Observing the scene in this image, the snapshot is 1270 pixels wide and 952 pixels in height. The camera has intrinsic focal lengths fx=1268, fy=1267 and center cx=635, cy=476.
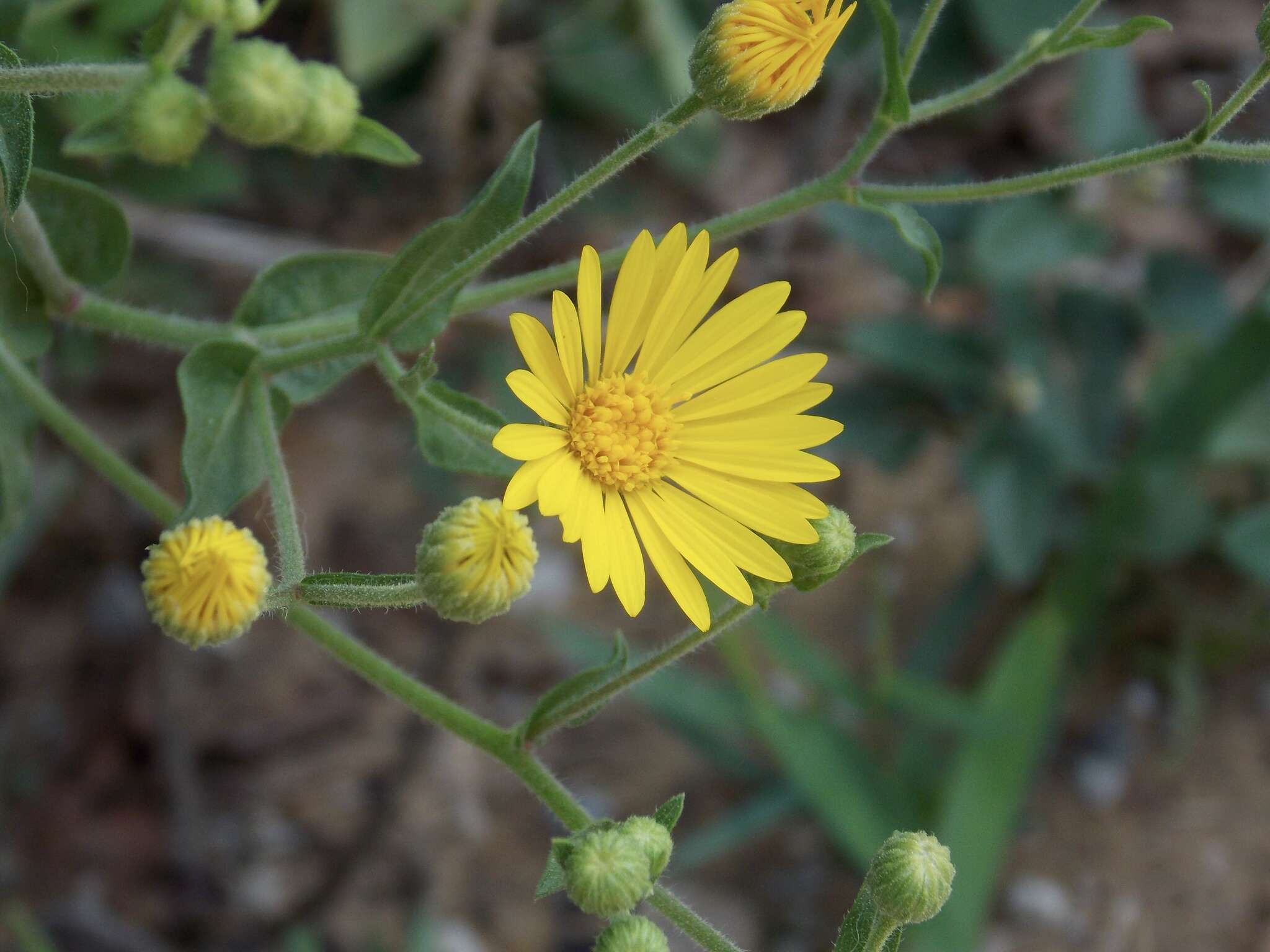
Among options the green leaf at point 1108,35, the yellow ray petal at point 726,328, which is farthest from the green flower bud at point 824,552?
the green leaf at point 1108,35

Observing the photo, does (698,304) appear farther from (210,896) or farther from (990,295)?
(210,896)

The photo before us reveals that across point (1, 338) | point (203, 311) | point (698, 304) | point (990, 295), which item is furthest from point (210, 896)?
point (990, 295)

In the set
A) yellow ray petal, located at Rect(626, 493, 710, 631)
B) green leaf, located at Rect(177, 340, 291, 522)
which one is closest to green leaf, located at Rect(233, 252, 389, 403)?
green leaf, located at Rect(177, 340, 291, 522)

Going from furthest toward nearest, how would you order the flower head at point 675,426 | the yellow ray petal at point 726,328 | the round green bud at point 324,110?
the round green bud at point 324,110
the yellow ray petal at point 726,328
the flower head at point 675,426

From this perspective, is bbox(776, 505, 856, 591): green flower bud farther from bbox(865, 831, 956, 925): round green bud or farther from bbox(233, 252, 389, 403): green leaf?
bbox(233, 252, 389, 403): green leaf

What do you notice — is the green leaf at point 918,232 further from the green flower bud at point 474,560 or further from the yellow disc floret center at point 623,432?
the green flower bud at point 474,560

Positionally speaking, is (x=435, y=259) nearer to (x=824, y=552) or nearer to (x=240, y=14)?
(x=240, y=14)
